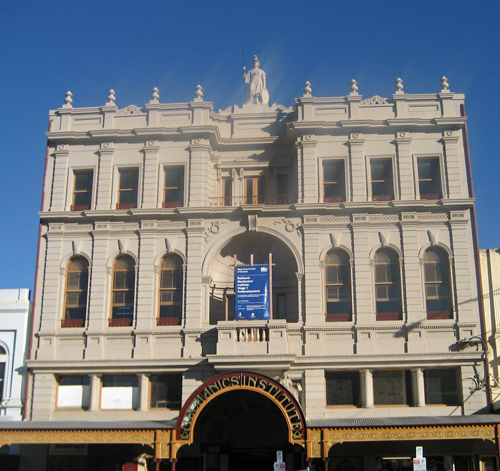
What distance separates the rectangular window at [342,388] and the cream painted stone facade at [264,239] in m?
0.25

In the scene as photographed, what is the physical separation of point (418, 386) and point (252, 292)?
7633 mm

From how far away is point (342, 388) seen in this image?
26.6 m

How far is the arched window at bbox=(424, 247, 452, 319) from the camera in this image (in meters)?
27.1

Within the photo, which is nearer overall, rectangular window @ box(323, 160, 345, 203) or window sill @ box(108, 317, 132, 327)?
window sill @ box(108, 317, 132, 327)

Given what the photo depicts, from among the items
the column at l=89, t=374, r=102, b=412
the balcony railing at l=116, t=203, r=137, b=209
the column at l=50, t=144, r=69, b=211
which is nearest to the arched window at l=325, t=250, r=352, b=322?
the balcony railing at l=116, t=203, r=137, b=209

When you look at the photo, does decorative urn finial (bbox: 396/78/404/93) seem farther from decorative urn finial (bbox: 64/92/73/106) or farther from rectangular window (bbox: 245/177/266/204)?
decorative urn finial (bbox: 64/92/73/106)

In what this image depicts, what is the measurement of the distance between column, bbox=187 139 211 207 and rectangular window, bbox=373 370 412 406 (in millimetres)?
10535

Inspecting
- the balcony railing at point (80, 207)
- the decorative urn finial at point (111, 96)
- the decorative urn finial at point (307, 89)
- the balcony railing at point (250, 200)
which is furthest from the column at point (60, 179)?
the decorative urn finial at point (307, 89)

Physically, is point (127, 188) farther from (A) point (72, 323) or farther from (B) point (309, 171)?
(B) point (309, 171)

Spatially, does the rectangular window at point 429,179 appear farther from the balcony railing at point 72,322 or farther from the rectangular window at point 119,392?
the balcony railing at point 72,322

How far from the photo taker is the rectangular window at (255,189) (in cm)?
3061

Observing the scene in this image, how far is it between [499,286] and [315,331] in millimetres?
8101

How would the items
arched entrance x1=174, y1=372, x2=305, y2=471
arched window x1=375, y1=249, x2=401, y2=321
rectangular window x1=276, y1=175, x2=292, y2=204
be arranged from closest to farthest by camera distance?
arched entrance x1=174, y1=372, x2=305, y2=471
arched window x1=375, y1=249, x2=401, y2=321
rectangular window x1=276, y1=175, x2=292, y2=204

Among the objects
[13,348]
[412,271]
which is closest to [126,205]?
[13,348]
